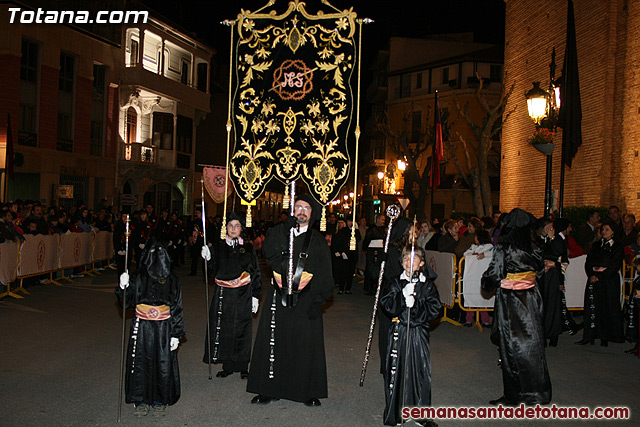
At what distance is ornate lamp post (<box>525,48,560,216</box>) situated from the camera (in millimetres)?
12874

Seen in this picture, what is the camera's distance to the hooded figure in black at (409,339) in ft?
19.2

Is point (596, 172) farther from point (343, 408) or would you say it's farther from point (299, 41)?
point (343, 408)

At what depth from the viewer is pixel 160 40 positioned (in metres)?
35.3

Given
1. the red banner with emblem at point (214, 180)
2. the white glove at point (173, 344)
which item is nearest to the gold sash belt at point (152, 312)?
the white glove at point (173, 344)

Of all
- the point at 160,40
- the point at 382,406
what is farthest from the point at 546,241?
the point at 160,40

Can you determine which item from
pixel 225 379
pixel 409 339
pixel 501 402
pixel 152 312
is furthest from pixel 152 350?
pixel 501 402

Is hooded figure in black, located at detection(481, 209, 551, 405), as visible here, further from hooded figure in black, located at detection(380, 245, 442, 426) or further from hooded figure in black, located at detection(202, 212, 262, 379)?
hooded figure in black, located at detection(202, 212, 262, 379)

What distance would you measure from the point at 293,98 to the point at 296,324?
3.74 metres

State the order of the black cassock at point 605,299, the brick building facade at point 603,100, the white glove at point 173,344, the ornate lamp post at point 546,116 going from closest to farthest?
the white glove at point 173,344, the black cassock at point 605,299, the ornate lamp post at point 546,116, the brick building facade at point 603,100

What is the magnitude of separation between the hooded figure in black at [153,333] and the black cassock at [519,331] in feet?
11.0

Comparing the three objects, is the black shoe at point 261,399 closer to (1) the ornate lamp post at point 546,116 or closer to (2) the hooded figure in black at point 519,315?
(2) the hooded figure in black at point 519,315

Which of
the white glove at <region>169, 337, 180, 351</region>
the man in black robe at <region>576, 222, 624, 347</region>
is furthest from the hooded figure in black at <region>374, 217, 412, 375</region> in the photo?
the man in black robe at <region>576, 222, 624, 347</region>

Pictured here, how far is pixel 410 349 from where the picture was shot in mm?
5922

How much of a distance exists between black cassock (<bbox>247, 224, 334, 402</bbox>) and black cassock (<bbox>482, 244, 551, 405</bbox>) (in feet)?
6.05
